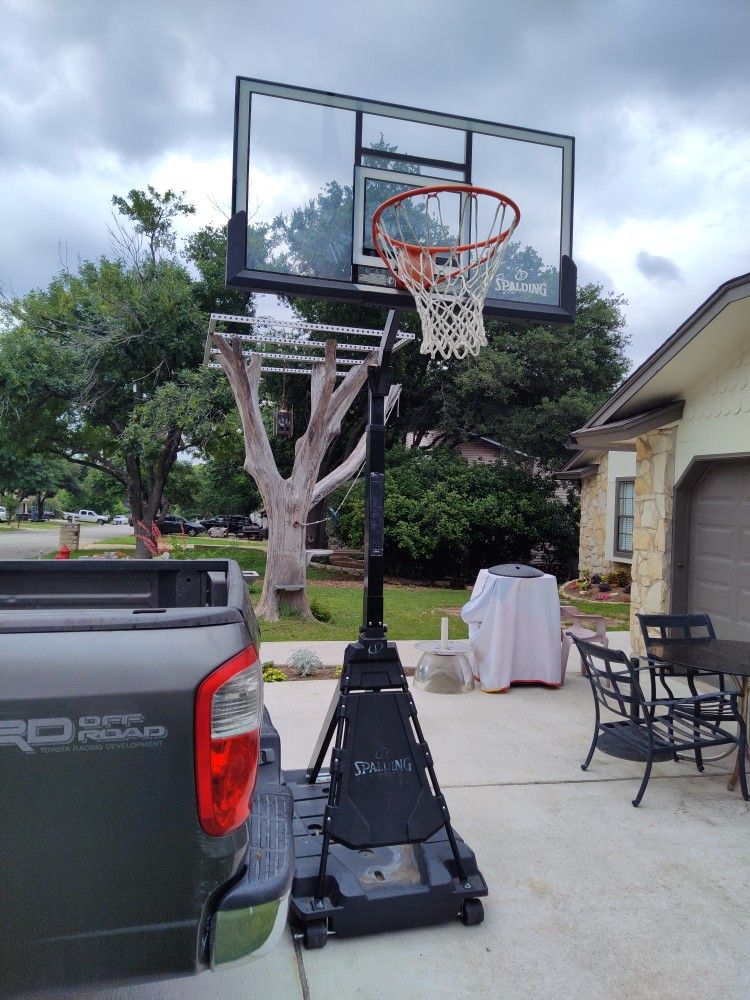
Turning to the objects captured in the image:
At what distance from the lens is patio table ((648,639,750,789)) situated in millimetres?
Result: 4402

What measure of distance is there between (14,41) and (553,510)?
14.6 metres

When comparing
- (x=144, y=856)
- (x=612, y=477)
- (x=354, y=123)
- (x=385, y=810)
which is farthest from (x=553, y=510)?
(x=144, y=856)

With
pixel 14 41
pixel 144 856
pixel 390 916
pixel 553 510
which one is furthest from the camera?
pixel 553 510

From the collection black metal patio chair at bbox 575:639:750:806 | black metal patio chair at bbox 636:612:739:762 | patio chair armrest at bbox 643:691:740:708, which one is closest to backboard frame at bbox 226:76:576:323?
black metal patio chair at bbox 636:612:739:762

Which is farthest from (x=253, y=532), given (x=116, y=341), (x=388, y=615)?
(x=388, y=615)

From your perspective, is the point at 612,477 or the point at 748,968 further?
the point at 612,477

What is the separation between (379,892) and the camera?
9.68ft

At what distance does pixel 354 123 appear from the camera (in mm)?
4965

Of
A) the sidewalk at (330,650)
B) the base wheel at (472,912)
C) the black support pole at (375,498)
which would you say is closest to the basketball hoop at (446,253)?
the black support pole at (375,498)

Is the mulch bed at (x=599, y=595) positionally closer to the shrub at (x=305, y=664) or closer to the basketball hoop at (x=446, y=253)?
the shrub at (x=305, y=664)

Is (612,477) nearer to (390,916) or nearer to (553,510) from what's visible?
(553,510)

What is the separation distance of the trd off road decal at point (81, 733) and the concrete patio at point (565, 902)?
146cm

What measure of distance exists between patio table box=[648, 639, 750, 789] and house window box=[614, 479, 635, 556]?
30.8ft

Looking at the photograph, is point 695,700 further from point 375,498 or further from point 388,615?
point 388,615
